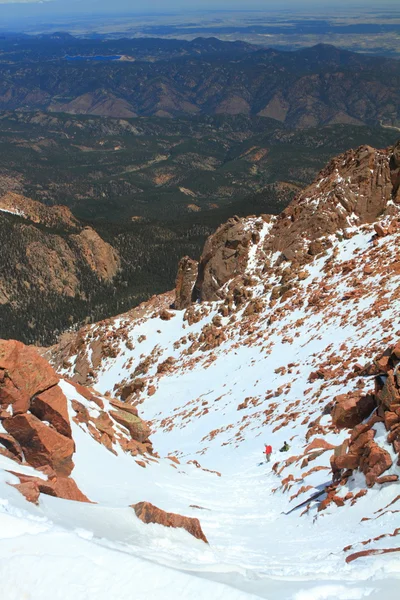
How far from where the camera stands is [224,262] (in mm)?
60625

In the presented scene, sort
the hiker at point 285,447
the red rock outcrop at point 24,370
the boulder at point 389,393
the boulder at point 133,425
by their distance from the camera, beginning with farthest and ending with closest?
1. the boulder at point 133,425
2. the hiker at point 285,447
3. the red rock outcrop at point 24,370
4. the boulder at point 389,393

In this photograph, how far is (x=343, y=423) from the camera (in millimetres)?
19938

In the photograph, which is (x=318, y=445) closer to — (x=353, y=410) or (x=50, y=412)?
(x=353, y=410)

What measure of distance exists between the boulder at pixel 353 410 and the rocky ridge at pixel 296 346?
5 centimetres

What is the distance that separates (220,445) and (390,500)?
17606 millimetres

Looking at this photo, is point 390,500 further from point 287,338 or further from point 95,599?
point 287,338

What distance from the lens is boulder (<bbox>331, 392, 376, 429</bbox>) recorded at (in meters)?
18.6

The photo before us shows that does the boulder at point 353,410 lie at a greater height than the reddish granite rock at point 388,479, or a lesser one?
lesser

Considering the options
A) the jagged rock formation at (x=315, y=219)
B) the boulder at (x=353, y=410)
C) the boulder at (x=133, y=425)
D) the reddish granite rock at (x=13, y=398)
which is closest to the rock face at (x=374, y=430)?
the boulder at (x=353, y=410)

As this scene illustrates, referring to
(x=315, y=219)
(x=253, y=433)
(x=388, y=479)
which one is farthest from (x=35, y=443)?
(x=315, y=219)

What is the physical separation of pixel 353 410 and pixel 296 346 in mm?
18332

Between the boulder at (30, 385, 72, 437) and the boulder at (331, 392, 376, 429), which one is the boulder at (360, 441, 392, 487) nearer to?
the boulder at (331, 392, 376, 429)

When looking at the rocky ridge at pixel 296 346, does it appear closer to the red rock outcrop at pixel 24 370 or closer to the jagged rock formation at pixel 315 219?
the jagged rock formation at pixel 315 219

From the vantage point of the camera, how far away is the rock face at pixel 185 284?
2537 inches
